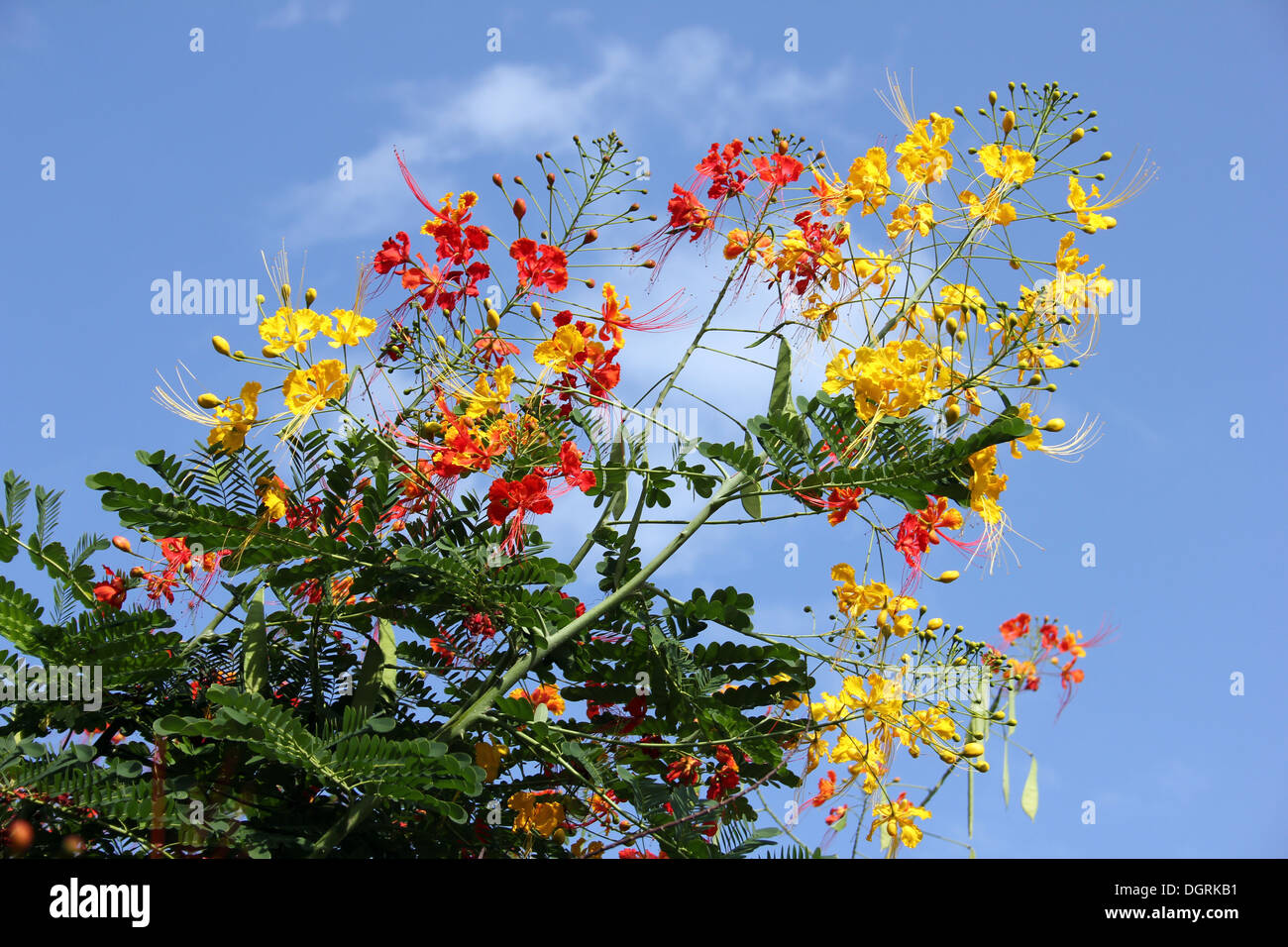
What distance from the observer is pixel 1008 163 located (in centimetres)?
373

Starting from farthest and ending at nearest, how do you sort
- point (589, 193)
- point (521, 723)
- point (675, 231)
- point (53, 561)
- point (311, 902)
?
point (675, 231), point (589, 193), point (53, 561), point (521, 723), point (311, 902)

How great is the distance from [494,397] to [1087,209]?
2152 mm

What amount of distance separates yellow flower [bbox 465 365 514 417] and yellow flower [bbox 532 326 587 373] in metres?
0.13

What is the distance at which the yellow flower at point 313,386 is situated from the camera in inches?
130

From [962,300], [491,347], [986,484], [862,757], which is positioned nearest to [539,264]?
[491,347]

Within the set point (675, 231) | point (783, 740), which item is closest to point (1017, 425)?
point (783, 740)

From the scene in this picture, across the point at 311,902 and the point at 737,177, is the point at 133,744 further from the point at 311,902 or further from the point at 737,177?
the point at 737,177

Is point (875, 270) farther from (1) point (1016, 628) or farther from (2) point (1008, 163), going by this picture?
(1) point (1016, 628)

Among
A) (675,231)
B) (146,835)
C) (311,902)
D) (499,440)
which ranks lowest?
(311,902)

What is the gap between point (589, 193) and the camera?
395 cm

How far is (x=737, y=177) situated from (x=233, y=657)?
2615mm

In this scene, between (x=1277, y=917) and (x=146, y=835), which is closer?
(x=1277, y=917)

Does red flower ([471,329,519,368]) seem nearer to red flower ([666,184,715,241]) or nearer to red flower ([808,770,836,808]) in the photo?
red flower ([666,184,715,241])

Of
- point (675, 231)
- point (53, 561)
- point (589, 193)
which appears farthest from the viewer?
point (675, 231)
